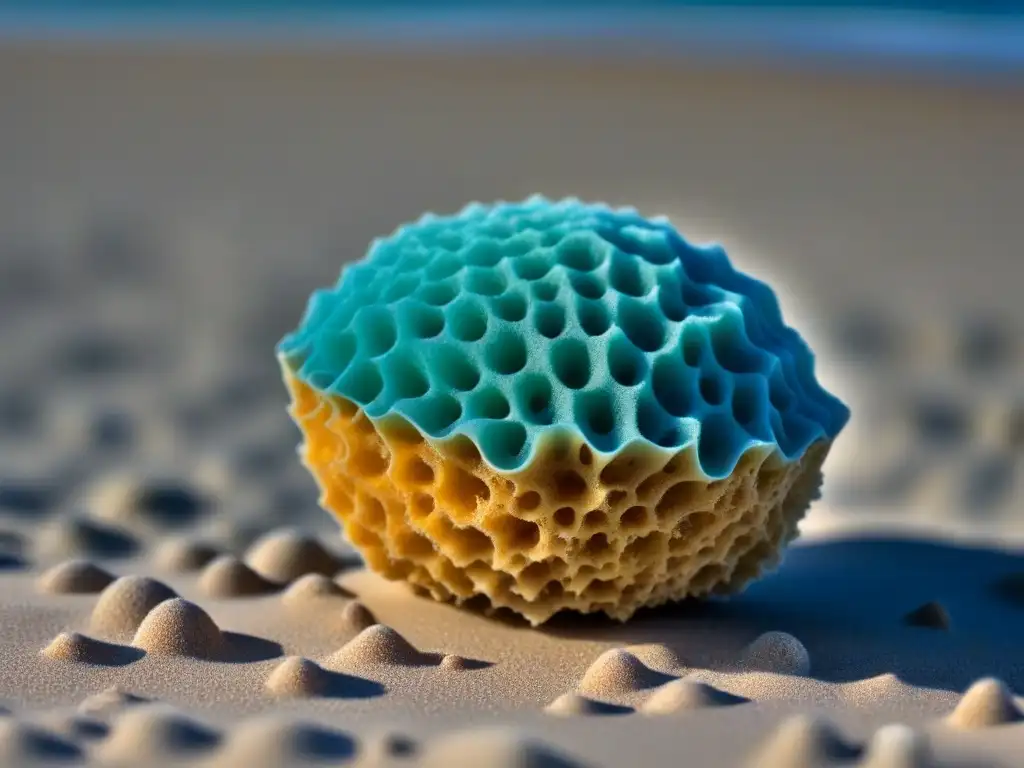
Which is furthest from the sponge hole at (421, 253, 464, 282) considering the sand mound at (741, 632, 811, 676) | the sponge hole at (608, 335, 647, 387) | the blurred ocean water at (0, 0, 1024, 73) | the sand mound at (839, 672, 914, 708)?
the blurred ocean water at (0, 0, 1024, 73)

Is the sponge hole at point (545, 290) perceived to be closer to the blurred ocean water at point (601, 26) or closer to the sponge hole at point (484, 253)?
the sponge hole at point (484, 253)

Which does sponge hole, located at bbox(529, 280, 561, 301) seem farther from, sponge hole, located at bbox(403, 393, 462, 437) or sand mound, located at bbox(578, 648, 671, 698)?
sand mound, located at bbox(578, 648, 671, 698)

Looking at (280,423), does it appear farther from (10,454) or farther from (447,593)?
(447,593)

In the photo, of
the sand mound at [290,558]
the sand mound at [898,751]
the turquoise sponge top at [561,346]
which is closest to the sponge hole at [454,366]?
the turquoise sponge top at [561,346]

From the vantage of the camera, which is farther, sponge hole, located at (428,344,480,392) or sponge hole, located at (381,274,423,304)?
sponge hole, located at (381,274,423,304)

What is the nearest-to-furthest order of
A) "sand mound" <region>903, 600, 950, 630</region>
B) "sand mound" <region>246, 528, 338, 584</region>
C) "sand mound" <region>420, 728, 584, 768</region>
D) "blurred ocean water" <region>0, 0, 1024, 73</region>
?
"sand mound" <region>420, 728, 584, 768</region> → "sand mound" <region>903, 600, 950, 630</region> → "sand mound" <region>246, 528, 338, 584</region> → "blurred ocean water" <region>0, 0, 1024, 73</region>

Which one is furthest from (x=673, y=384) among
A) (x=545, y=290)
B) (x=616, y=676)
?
(x=616, y=676)
